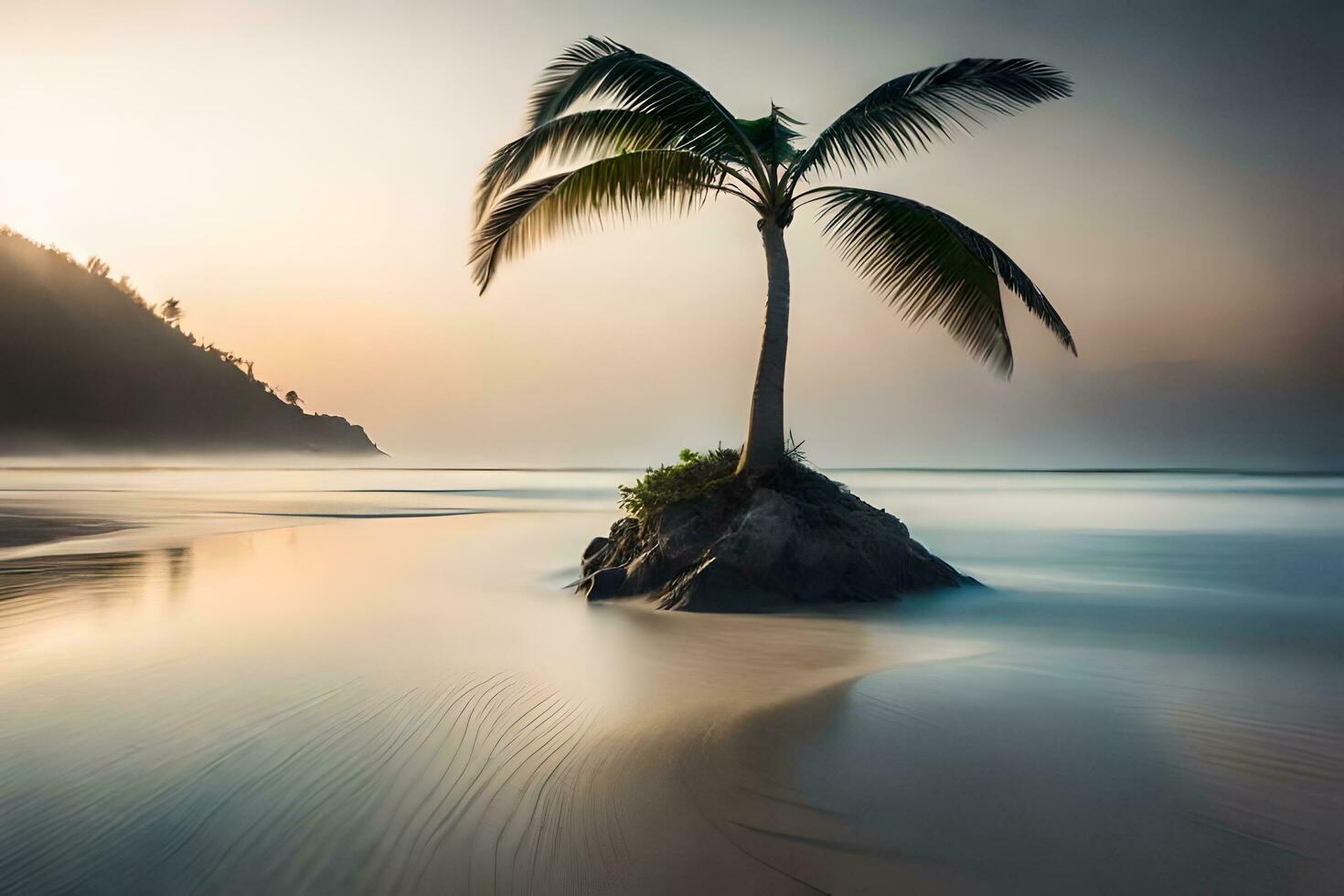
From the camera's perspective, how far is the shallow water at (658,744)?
227 centimetres

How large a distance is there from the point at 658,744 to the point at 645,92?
21.9 ft

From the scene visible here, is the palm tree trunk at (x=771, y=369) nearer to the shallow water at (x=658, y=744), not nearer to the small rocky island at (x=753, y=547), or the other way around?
the small rocky island at (x=753, y=547)

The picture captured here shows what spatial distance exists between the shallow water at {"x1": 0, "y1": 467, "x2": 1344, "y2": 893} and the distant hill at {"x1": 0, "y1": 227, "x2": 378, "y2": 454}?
3612 inches

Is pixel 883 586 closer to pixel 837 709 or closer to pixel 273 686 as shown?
pixel 837 709

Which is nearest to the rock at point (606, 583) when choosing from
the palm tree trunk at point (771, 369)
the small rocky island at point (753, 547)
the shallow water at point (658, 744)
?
the small rocky island at point (753, 547)

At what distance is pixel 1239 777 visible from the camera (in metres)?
2.88

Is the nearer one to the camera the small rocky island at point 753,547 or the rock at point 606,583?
the small rocky island at point 753,547

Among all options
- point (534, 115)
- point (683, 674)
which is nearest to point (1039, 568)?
point (683, 674)

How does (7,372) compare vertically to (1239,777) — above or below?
above

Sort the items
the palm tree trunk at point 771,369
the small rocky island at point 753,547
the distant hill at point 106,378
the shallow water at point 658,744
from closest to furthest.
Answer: the shallow water at point 658,744, the small rocky island at point 753,547, the palm tree trunk at point 771,369, the distant hill at point 106,378

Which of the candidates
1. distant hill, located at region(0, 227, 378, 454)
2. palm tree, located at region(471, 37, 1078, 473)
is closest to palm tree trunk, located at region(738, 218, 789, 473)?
palm tree, located at region(471, 37, 1078, 473)

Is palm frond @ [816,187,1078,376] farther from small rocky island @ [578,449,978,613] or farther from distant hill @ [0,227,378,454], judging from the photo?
distant hill @ [0,227,378,454]

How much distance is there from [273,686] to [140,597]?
4.04 metres

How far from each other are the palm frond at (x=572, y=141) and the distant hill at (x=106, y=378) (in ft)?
296
